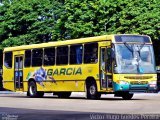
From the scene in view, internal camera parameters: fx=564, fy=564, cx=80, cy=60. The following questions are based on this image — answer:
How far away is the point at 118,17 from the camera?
47531 mm

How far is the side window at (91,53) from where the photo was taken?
26484mm

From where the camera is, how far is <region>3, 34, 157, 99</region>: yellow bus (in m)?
25.5

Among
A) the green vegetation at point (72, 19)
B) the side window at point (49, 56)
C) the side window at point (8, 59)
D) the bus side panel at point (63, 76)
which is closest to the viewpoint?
the bus side panel at point (63, 76)

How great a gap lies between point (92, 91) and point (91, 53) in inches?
71.0

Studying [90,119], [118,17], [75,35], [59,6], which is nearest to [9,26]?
[59,6]

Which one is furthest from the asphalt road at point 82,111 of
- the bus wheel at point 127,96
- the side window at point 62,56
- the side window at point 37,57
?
the side window at point 37,57

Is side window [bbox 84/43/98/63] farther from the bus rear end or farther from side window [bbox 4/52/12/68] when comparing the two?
side window [bbox 4/52/12/68]

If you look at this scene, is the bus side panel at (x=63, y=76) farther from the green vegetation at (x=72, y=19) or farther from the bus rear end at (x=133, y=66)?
the green vegetation at (x=72, y=19)

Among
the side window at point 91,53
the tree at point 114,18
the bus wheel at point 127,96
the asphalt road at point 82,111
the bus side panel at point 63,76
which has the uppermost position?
the tree at point 114,18

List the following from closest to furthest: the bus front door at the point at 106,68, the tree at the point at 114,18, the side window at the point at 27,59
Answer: the bus front door at the point at 106,68, the side window at the point at 27,59, the tree at the point at 114,18

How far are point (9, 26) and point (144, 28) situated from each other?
14.6m

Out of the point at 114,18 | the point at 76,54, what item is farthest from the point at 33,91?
the point at 114,18

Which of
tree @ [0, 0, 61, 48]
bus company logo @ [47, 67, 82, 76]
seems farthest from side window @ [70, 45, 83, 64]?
tree @ [0, 0, 61, 48]

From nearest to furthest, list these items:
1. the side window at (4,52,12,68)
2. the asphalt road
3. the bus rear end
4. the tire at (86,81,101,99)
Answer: the asphalt road → the bus rear end → the tire at (86,81,101,99) → the side window at (4,52,12,68)
